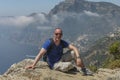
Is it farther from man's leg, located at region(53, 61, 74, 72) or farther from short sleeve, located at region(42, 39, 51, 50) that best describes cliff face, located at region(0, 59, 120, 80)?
short sleeve, located at region(42, 39, 51, 50)

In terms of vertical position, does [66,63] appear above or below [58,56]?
below

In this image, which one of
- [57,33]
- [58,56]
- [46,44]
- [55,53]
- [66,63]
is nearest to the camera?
[57,33]

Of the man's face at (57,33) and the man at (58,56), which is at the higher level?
the man's face at (57,33)

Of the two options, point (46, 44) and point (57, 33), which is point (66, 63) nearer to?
point (46, 44)

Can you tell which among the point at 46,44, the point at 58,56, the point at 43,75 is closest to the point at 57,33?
the point at 46,44

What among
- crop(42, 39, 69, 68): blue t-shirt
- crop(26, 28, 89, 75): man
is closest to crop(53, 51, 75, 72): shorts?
crop(26, 28, 89, 75): man

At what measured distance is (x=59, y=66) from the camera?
16781 mm

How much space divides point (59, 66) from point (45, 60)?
982 millimetres

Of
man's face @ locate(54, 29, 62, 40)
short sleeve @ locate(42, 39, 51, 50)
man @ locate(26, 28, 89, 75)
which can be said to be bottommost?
man @ locate(26, 28, 89, 75)

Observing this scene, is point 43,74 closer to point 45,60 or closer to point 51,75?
point 51,75

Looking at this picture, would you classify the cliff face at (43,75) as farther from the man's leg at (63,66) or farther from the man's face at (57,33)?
the man's face at (57,33)

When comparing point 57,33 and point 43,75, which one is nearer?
point 43,75

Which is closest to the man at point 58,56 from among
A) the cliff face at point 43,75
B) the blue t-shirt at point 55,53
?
the blue t-shirt at point 55,53

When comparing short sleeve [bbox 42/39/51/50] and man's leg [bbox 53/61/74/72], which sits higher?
short sleeve [bbox 42/39/51/50]
